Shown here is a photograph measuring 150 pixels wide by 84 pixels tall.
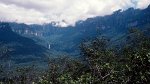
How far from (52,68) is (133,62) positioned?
76.8 m

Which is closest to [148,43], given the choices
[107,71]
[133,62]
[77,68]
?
[77,68]

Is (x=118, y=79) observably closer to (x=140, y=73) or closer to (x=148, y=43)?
(x=140, y=73)

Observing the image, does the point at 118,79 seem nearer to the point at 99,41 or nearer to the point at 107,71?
the point at 107,71

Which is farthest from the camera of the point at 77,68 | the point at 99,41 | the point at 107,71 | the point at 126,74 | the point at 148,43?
the point at 99,41

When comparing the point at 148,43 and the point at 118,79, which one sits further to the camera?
the point at 148,43

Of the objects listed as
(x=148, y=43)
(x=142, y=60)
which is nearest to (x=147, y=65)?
(x=142, y=60)

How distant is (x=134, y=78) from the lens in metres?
70.4

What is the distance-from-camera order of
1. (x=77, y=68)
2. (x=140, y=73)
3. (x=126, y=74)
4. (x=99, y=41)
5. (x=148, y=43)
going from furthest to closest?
(x=99, y=41)
(x=148, y=43)
(x=77, y=68)
(x=126, y=74)
(x=140, y=73)

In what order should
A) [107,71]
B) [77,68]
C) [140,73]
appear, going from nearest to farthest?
[140,73] → [107,71] → [77,68]

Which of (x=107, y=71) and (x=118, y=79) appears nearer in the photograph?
(x=118, y=79)

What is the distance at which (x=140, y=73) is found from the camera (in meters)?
67.8

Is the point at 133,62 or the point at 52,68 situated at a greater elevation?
the point at 133,62

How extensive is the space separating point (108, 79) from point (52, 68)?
70.4 metres

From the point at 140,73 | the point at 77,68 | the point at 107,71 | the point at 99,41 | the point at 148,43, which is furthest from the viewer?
the point at 99,41
